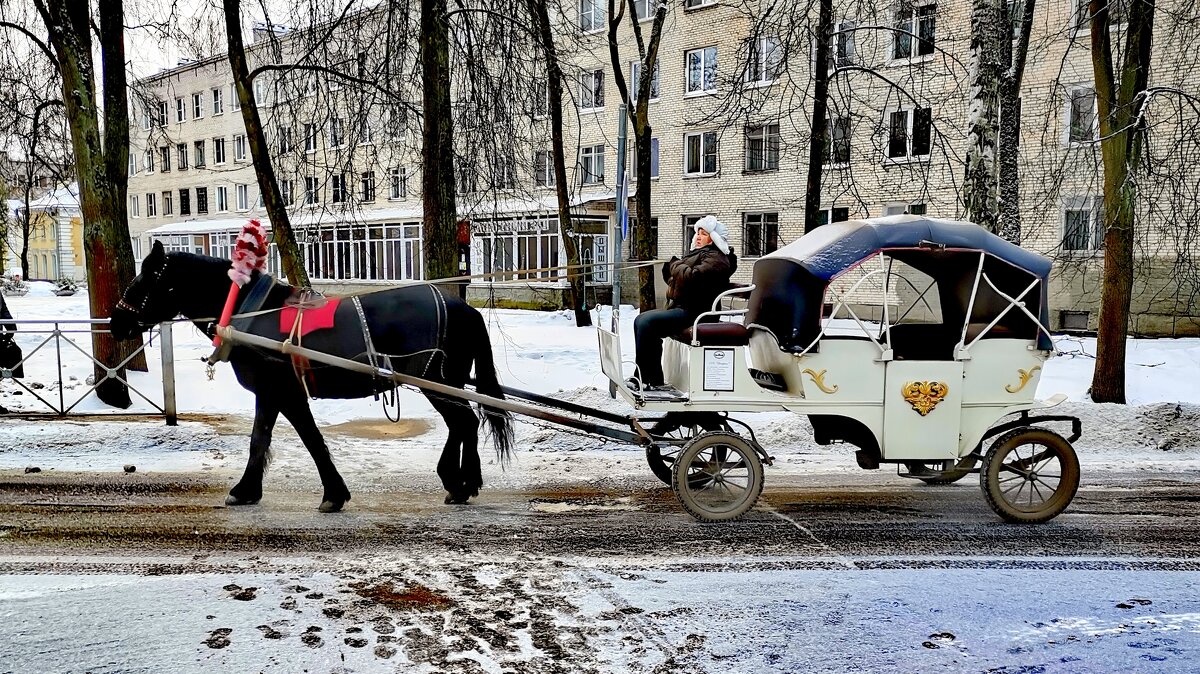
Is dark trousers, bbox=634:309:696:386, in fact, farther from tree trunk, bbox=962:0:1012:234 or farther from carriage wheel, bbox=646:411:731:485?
tree trunk, bbox=962:0:1012:234

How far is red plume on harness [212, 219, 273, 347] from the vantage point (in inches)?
238

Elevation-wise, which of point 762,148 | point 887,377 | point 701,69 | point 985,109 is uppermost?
point 701,69

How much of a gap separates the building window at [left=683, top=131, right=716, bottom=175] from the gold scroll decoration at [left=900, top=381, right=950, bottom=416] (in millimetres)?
22164

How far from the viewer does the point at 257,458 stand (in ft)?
20.7

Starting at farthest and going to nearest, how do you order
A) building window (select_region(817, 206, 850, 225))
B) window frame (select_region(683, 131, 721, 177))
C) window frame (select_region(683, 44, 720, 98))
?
window frame (select_region(683, 131, 721, 177)), window frame (select_region(683, 44, 720, 98)), building window (select_region(817, 206, 850, 225))

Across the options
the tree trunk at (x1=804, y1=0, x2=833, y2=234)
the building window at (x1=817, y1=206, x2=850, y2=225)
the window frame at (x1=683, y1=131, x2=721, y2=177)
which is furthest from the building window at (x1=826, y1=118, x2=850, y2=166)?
the window frame at (x1=683, y1=131, x2=721, y2=177)

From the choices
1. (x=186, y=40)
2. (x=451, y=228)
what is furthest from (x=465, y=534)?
(x=186, y=40)

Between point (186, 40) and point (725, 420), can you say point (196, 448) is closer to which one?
point (725, 420)

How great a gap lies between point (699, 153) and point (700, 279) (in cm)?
2243

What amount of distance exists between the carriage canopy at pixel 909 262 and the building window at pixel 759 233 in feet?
65.1

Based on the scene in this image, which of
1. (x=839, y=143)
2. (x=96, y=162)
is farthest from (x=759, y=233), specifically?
(x=96, y=162)

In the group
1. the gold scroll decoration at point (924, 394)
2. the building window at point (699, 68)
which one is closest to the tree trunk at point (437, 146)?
the gold scroll decoration at point (924, 394)

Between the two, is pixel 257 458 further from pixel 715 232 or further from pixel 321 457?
pixel 715 232

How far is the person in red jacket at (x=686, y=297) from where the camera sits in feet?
20.8
